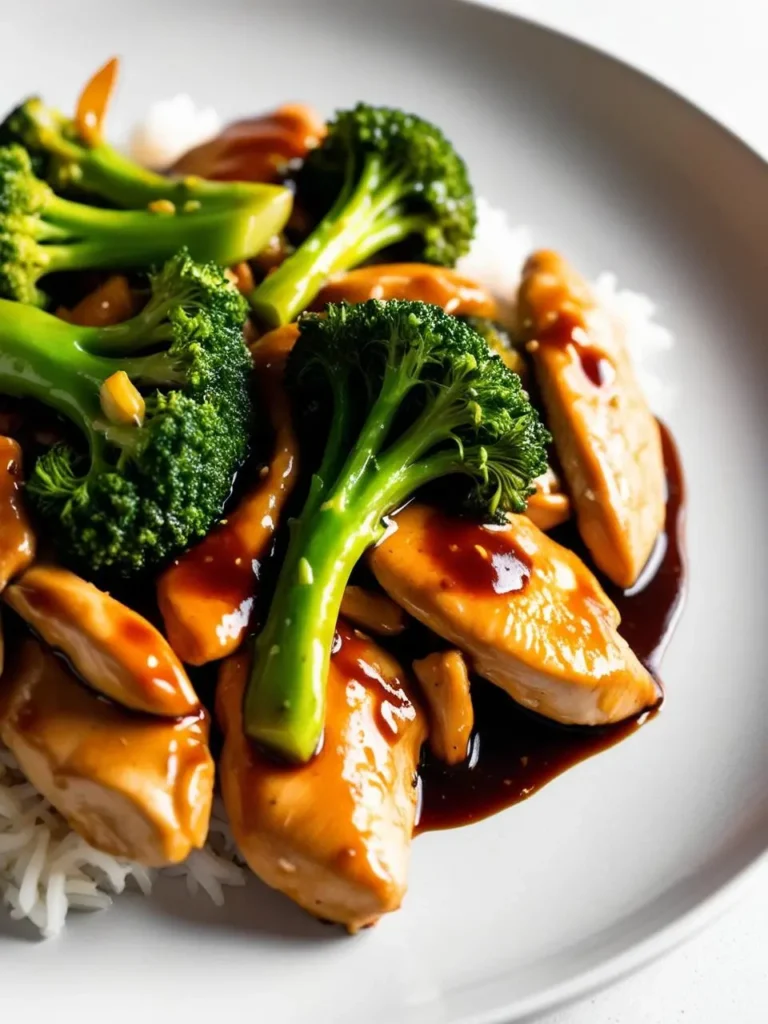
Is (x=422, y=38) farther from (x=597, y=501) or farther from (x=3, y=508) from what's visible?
(x=3, y=508)

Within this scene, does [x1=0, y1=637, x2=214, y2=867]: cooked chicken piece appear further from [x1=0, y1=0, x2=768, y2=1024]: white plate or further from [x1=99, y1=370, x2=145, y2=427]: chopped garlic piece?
[x1=99, y1=370, x2=145, y2=427]: chopped garlic piece

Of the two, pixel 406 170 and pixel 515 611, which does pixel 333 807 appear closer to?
pixel 515 611

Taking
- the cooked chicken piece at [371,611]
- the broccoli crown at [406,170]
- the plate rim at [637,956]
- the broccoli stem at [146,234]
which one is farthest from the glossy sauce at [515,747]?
the broccoli stem at [146,234]

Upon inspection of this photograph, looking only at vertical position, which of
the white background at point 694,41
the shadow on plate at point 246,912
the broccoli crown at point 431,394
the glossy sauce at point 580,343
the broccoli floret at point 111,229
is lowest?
the shadow on plate at point 246,912

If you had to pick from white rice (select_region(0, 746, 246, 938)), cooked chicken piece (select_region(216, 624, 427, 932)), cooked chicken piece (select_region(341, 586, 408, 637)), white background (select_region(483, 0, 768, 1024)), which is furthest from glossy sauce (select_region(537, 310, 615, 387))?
white rice (select_region(0, 746, 246, 938))

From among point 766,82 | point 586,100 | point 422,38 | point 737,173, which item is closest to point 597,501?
point 737,173

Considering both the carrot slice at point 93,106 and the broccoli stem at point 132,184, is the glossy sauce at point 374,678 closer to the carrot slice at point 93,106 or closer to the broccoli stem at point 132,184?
the broccoli stem at point 132,184

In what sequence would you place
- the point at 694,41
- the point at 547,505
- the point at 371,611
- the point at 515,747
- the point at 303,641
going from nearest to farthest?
the point at 303,641, the point at 371,611, the point at 515,747, the point at 547,505, the point at 694,41

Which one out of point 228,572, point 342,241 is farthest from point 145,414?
point 342,241
